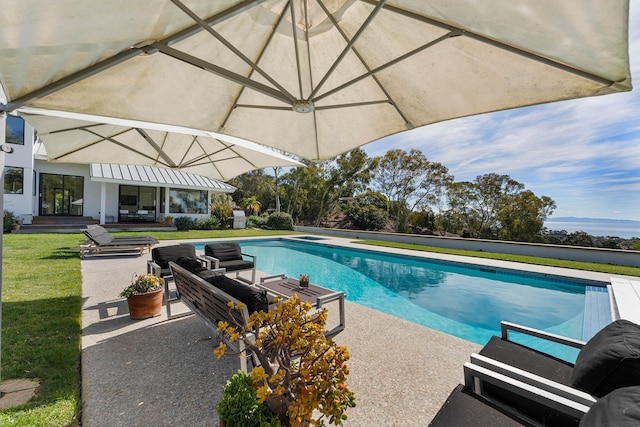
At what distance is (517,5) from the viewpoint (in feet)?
6.48

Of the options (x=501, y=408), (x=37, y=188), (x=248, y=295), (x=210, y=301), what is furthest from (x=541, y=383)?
(x=37, y=188)

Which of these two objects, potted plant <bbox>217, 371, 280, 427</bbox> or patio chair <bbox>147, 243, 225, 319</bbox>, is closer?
potted plant <bbox>217, 371, 280, 427</bbox>

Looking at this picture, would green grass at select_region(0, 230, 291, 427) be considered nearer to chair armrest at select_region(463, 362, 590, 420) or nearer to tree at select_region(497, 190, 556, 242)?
chair armrest at select_region(463, 362, 590, 420)

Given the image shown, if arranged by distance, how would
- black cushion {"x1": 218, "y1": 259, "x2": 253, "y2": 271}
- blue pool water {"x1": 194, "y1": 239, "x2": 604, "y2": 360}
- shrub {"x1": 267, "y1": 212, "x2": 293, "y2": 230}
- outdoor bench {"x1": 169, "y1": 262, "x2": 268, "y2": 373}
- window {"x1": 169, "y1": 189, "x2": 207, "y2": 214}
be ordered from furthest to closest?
1. shrub {"x1": 267, "y1": 212, "x2": 293, "y2": 230}
2. window {"x1": 169, "y1": 189, "x2": 207, "y2": 214}
3. black cushion {"x1": 218, "y1": 259, "x2": 253, "y2": 271}
4. blue pool water {"x1": 194, "y1": 239, "x2": 604, "y2": 360}
5. outdoor bench {"x1": 169, "y1": 262, "x2": 268, "y2": 373}

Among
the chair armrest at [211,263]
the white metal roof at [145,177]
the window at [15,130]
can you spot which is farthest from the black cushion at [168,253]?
the window at [15,130]

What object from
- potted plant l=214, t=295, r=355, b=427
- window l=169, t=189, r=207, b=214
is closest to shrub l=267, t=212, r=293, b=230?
window l=169, t=189, r=207, b=214

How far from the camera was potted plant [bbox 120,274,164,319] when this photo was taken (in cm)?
406

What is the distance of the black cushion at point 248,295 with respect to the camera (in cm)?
262

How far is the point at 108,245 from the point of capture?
9.16 m

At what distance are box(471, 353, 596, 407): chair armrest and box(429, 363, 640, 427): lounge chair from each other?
0.04 metres

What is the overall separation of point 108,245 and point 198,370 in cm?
864

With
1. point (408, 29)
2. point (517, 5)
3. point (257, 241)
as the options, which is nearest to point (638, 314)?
→ point (517, 5)

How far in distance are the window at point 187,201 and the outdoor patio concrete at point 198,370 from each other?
1758 cm

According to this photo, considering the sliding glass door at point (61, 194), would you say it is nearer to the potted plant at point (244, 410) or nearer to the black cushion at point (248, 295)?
the black cushion at point (248, 295)
